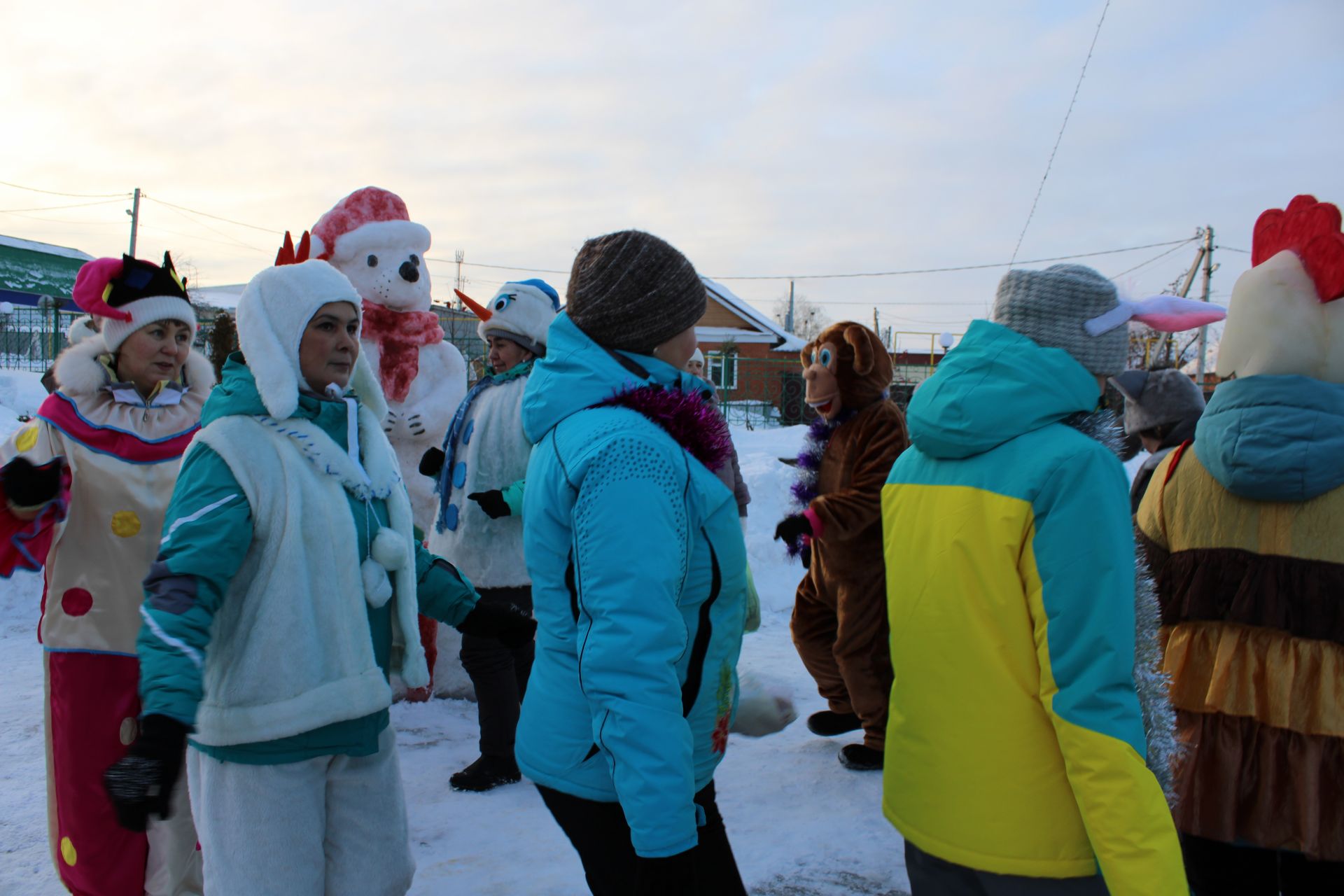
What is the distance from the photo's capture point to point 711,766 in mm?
1850

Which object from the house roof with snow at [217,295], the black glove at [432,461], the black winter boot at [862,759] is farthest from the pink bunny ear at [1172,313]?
→ the house roof with snow at [217,295]

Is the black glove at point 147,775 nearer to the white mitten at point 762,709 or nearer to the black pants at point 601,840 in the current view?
the black pants at point 601,840

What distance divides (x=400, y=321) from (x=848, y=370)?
257cm

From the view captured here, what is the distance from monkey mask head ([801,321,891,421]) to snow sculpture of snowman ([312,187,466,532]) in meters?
2.11

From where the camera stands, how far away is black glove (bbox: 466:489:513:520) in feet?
11.6

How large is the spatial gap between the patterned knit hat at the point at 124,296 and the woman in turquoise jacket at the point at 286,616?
107 centimetres

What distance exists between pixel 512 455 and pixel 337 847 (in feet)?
7.10

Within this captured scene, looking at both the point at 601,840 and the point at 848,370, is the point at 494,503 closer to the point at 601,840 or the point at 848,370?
the point at 848,370

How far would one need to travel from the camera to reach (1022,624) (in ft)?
5.63

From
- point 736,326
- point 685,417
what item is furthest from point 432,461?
point 736,326

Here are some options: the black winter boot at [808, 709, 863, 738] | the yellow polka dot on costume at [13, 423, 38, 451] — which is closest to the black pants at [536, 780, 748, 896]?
the yellow polka dot on costume at [13, 423, 38, 451]

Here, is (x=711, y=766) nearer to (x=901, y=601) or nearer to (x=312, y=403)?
(x=901, y=601)

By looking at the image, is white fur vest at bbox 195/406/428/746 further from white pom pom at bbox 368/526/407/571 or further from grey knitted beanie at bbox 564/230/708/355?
grey knitted beanie at bbox 564/230/708/355

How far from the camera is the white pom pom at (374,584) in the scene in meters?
2.23
